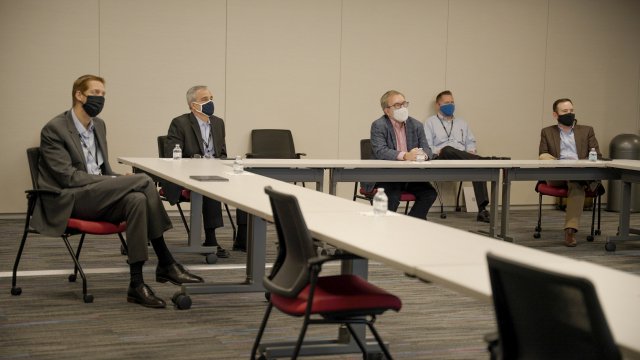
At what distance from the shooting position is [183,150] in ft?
22.4

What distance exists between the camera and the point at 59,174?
16.5 feet

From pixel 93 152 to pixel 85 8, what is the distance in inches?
137

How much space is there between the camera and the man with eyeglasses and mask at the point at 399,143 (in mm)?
7062

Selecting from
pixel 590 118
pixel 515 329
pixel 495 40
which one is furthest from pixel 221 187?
pixel 590 118

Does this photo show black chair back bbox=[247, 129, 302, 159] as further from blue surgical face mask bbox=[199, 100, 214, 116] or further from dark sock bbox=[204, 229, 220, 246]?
dark sock bbox=[204, 229, 220, 246]

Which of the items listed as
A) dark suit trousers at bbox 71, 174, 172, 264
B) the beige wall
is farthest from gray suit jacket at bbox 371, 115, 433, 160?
dark suit trousers at bbox 71, 174, 172, 264

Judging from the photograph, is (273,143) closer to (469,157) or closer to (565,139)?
(469,157)

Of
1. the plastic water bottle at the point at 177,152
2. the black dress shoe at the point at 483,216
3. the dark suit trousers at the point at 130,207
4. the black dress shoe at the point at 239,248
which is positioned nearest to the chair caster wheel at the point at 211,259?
the black dress shoe at the point at 239,248

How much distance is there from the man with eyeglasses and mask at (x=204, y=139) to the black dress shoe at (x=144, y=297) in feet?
5.51

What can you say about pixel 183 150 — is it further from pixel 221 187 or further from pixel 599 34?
pixel 599 34

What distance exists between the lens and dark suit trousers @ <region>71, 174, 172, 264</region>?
192 inches

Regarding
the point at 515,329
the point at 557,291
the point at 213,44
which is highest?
the point at 213,44

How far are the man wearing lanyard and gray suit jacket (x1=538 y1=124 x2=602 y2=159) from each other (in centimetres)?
108

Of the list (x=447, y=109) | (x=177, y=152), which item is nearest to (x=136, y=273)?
(x=177, y=152)
